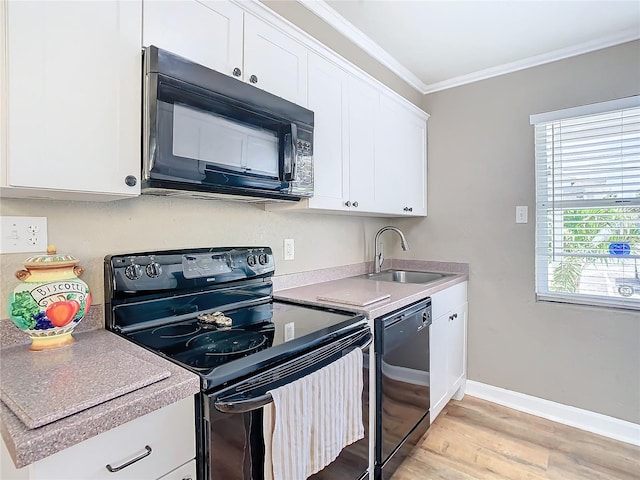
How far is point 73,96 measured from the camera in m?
0.96

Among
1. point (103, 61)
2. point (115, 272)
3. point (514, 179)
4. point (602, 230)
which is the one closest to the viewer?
point (103, 61)

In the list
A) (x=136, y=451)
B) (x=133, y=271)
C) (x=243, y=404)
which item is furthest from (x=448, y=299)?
(x=136, y=451)

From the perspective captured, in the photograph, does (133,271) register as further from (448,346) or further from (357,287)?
(448,346)

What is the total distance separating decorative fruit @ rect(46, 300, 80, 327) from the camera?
989mm

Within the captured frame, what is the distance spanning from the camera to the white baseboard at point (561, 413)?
209cm

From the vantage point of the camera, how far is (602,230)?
7.18 feet

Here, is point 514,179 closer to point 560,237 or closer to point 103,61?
point 560,237

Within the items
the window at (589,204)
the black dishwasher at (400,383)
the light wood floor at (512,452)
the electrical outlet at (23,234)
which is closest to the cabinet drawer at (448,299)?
the black dishwasher at (400,383)

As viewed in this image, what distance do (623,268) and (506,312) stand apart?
28.3 inches

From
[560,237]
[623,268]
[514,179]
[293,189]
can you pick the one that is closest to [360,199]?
[293,189]

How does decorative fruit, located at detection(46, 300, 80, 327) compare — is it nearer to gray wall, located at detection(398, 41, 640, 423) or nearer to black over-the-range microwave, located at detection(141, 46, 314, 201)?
black over-the-range microwave, located at detection(141, 46, 314, 201)

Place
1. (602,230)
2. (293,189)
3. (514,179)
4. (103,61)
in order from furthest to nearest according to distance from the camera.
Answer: (514,179), (602,230), (293,189), (103,61)

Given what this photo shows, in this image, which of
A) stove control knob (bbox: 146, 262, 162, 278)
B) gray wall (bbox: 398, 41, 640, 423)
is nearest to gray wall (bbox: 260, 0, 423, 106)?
gray wall (bbox: 398, 41, 640, 423)

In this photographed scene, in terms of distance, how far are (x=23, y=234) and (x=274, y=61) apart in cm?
111
